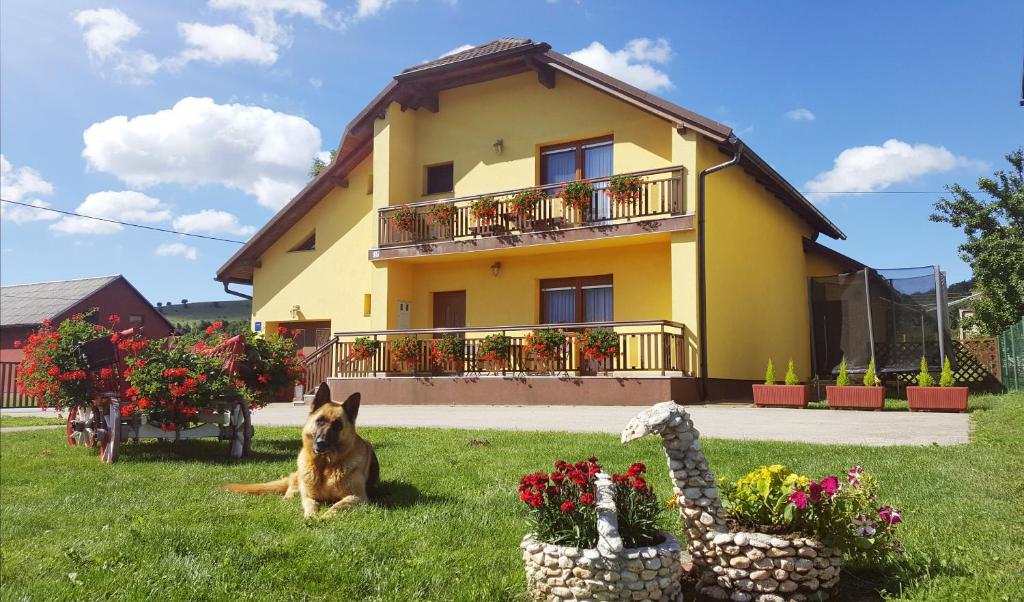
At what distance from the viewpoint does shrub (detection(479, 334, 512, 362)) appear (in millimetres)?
15125

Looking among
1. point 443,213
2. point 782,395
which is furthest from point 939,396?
point 443,213

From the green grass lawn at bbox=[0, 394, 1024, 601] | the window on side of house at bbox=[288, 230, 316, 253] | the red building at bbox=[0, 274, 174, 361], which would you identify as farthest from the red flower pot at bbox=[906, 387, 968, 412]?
the red building at bbox=[0, 274, 174, 361]

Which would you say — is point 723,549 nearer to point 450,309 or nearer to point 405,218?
point 405,218

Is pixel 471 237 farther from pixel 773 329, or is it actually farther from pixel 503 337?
pixel 773 329

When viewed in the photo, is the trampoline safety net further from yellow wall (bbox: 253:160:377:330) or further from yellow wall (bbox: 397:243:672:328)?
yellow wall (bbox: 253:160:377:330)

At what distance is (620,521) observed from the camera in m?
3.10

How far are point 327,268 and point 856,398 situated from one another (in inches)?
534

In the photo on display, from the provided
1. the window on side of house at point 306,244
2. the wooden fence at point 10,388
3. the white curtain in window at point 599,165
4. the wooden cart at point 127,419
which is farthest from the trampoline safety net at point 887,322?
the wooden fence at point 10,388

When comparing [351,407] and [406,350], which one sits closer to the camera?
[351,407]

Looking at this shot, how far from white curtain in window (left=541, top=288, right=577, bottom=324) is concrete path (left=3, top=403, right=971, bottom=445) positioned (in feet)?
11.4

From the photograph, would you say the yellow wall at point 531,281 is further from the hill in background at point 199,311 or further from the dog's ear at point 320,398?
the hill in background at point 199,311

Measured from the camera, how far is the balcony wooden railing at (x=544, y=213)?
14.9 meters

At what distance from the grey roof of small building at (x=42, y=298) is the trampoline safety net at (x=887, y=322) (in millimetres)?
30930

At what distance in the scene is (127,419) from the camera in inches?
281
